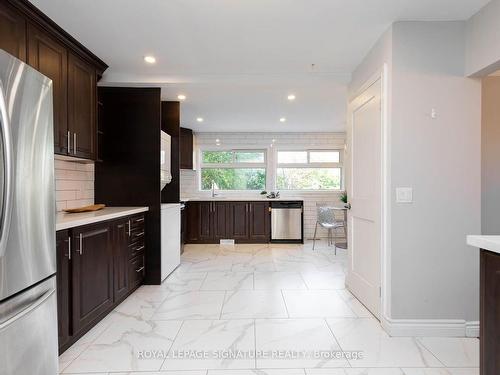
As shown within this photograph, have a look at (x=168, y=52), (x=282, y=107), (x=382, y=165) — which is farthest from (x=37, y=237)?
(x=282, y=107)

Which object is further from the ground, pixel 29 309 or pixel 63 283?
pixel 29 309

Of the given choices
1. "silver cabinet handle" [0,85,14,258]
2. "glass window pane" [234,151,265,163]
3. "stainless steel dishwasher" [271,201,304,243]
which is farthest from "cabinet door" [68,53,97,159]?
"glass window pane" [234,151,265,163]

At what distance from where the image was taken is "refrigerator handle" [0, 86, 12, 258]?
1.00 meters

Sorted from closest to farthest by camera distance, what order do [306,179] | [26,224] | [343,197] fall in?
1. [26,224]
2. [343,197]
3. [306,179]

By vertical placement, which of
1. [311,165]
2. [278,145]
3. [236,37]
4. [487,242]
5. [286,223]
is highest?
[236,37]

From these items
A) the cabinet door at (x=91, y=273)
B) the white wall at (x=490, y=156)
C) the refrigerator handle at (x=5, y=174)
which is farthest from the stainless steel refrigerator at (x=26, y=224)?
the white wall at (x=490, y=156)

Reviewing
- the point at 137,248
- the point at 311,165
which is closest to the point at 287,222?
the point at 311,165

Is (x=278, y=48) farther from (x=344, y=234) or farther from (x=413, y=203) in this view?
(x=344, y=234)

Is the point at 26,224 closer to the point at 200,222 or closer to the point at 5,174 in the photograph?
the point at 5,174

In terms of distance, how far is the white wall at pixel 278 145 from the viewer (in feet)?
20.5

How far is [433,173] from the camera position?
2178 millimetres

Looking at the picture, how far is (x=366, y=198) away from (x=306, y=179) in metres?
3.80

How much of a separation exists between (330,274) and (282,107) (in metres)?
2.48

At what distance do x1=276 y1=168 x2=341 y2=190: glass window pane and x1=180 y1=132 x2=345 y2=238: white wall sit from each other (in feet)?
0.53
